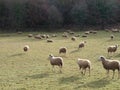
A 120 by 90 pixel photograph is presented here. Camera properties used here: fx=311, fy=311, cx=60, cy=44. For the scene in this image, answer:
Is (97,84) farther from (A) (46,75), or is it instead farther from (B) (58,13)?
(B) (58,13)

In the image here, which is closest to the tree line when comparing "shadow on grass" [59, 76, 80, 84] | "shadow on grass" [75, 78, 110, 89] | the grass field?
the grass field

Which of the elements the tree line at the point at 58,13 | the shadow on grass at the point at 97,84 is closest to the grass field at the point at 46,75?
the shadow on grass at the point at 97,84

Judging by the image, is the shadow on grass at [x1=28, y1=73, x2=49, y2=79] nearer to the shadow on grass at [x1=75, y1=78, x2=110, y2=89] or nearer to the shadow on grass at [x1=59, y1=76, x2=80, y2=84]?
the shadow on grass at [x1=59, y1=76, x2=80, y2=84]

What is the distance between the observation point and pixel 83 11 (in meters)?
68.3

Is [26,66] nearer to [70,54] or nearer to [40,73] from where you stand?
[40,73]

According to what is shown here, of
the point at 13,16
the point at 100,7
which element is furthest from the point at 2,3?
the point at 100,7

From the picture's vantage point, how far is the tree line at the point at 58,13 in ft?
221

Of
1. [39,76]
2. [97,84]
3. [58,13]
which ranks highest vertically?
[58,13]

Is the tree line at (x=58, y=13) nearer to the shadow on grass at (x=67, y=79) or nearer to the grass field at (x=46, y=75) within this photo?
the grass field at (x=46, y=75)

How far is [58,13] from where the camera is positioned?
6950 cm

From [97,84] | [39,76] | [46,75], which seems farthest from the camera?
[46,75]

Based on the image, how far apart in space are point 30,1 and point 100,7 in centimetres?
1631

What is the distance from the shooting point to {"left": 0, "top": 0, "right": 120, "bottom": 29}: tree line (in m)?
67.4

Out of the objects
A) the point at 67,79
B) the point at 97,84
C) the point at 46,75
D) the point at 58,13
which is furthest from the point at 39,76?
the point at 58,13
